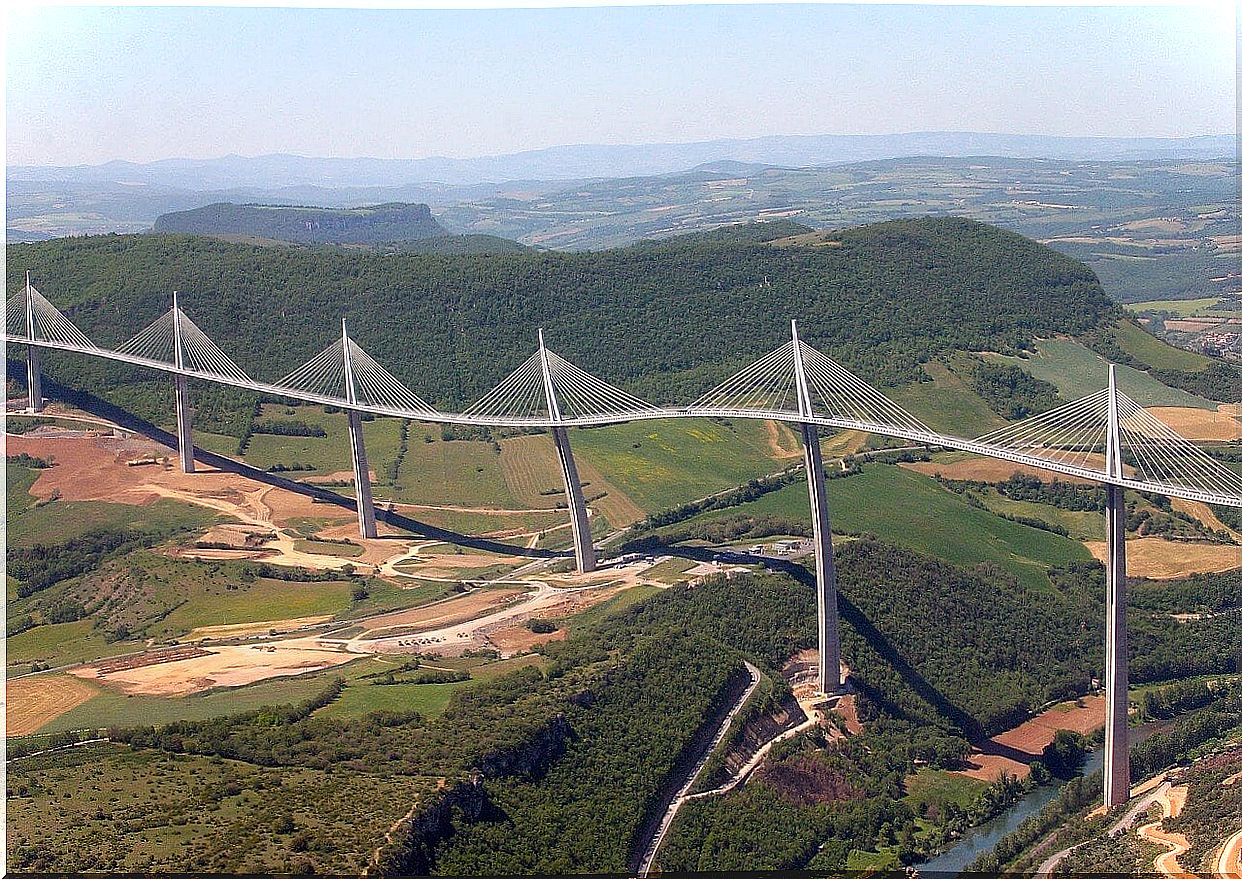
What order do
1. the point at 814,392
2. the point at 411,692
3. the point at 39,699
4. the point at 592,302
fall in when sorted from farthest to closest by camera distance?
the point at 592,302 < the point at 814,392 < the point at 39,699 < the point at 411,692

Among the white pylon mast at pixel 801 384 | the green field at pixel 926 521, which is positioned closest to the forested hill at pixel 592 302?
the green field at pixel 926 521

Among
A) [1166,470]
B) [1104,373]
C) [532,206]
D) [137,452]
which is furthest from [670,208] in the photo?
[1166,470]

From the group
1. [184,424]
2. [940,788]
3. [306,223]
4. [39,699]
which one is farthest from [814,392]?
[306,223]

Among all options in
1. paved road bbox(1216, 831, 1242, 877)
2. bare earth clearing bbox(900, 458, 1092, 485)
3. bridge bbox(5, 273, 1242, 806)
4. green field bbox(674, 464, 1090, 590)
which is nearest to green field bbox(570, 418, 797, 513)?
bridge bbox(5, 273, 1242, 806)

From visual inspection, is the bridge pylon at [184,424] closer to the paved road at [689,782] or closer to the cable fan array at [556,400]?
the cable fan array at [556,400]

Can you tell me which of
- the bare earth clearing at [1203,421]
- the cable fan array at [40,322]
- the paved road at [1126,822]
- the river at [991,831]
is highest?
the cable fan array at [40,322]

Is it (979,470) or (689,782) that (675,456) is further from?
(689,782)
